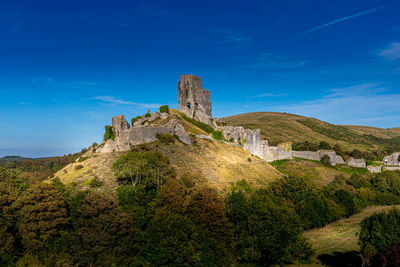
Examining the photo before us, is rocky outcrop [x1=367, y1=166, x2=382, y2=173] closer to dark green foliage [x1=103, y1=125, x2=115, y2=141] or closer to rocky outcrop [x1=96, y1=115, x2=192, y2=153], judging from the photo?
rocky outcrop [x1=96, y1=115, x2=192, y2=153]

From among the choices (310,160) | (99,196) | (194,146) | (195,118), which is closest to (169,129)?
(194,146)

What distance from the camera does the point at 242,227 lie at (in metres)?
26.3

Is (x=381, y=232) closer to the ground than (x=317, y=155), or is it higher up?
closer to the ground

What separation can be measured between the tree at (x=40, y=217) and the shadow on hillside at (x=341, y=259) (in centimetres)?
2834

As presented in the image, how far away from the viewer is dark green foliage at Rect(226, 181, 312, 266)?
78.3ft

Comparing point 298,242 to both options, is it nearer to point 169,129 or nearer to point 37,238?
point 37,238

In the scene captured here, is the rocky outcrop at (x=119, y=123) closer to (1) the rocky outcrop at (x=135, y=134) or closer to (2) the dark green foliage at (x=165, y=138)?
(1) the rocky outcrop at (x=135, y=134)

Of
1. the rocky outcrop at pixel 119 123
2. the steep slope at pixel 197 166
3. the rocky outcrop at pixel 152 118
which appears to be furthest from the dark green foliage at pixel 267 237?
the rocky outcrop at pixel 152 118

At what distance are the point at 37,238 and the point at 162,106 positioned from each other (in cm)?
5452

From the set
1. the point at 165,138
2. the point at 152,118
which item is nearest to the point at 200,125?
the point at 152,118

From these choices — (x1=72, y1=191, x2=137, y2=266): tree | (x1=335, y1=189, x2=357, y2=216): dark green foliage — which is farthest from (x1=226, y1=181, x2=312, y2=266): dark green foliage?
(x1=335, y1=189, x2=357, y2=216): dark green foliage

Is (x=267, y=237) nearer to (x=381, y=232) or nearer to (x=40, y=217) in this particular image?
(x=381, y=232)

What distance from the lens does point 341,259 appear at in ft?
88.3

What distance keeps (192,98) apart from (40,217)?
64707 millimetres
